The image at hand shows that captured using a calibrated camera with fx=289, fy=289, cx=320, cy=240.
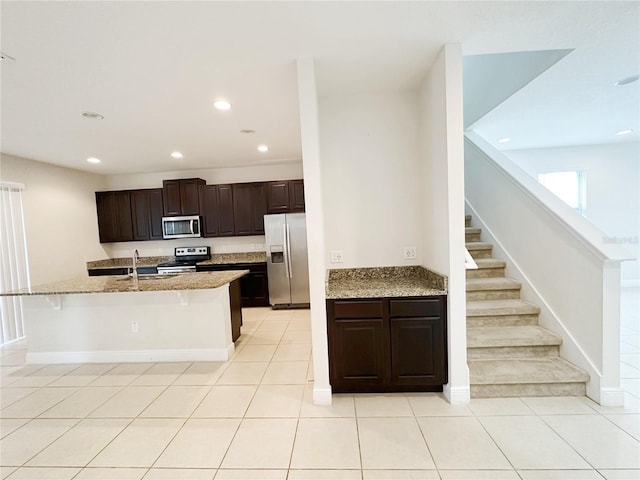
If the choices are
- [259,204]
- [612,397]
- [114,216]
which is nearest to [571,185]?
[612,397]

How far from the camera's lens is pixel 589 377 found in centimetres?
219

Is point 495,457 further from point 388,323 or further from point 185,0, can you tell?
point 185,0

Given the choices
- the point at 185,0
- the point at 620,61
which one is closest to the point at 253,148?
the point at 185,0

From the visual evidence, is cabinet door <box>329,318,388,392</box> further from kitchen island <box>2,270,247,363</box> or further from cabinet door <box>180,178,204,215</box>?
cabinet door <box>180,178,204,215</box>

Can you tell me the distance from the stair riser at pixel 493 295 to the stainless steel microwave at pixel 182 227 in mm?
4428

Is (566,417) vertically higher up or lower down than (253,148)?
lower down

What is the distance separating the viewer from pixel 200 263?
5.09m

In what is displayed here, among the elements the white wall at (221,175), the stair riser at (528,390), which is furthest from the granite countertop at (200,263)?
the stair riser at (528,390)

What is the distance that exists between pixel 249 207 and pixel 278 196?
0.57 m

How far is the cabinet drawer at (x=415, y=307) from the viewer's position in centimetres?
227

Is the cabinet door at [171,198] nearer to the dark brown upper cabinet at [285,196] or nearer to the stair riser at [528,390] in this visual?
the dark brown upper cabinet at [285,196]

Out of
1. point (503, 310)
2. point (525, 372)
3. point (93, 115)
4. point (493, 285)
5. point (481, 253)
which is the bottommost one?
point (525, 372)

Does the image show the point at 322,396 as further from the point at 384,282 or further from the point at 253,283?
the point at 253,283

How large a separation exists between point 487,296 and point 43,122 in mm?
4901
